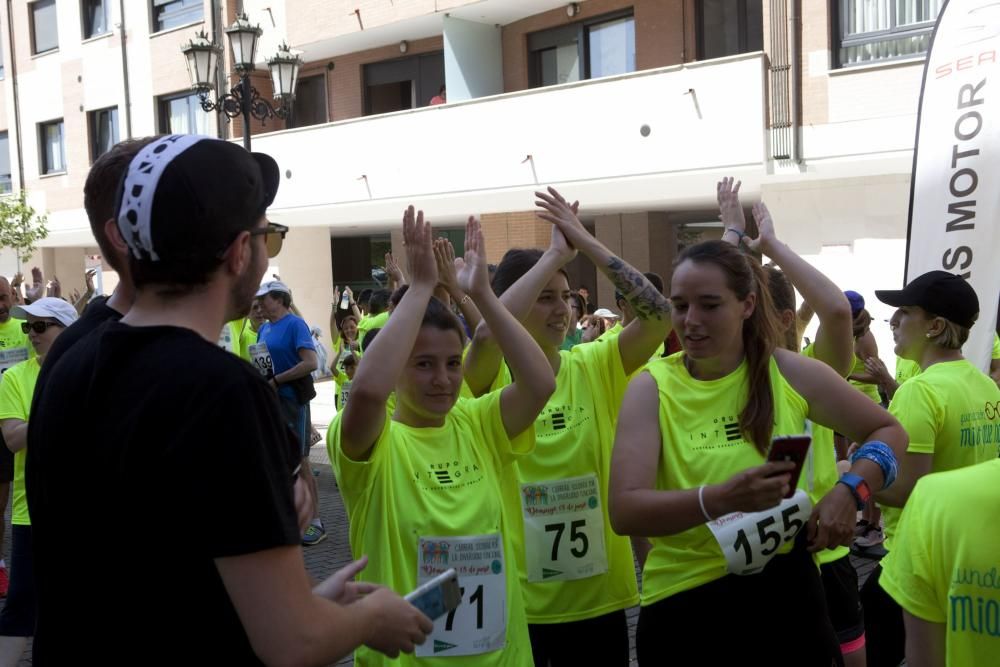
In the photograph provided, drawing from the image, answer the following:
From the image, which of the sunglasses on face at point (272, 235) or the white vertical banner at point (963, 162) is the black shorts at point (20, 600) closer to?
the sunglasses on face at point (272, 235)

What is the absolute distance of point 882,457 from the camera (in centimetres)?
297

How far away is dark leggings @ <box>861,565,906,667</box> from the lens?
3.95 meters

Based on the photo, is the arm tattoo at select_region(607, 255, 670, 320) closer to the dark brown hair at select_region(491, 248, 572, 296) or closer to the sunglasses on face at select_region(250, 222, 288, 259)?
the dark brown hair at select_region(491, 248, 572, 296)

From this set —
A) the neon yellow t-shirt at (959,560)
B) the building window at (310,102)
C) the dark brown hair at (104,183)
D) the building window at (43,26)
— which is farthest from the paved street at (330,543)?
the building window at (43,26)

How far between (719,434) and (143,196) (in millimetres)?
1900

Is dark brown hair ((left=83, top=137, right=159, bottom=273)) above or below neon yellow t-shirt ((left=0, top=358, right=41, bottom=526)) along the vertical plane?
above

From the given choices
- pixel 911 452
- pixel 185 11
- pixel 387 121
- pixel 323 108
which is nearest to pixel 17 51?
pixel 185 11

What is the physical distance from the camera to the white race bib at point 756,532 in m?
2.83

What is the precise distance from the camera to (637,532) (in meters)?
2.83

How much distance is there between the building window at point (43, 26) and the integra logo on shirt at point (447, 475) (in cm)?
2935

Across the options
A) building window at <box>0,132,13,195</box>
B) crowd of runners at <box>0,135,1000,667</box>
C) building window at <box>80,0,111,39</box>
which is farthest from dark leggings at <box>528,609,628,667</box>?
building window at <box>0,132,13,195</box>

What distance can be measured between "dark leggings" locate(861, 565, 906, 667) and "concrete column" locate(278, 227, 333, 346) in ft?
66.2

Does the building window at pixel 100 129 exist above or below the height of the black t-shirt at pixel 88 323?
above

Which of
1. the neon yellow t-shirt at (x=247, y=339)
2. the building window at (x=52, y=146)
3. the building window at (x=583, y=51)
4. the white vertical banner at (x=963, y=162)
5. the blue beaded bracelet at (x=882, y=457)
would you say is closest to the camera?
the blue beaded bracelet at (x=882, y=457)
